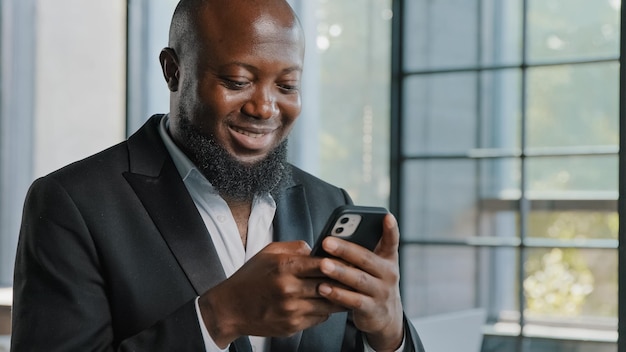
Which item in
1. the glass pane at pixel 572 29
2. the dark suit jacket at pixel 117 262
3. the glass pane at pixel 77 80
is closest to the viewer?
the dark suit jacket at pixel 117 262

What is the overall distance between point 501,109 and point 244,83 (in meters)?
2.00

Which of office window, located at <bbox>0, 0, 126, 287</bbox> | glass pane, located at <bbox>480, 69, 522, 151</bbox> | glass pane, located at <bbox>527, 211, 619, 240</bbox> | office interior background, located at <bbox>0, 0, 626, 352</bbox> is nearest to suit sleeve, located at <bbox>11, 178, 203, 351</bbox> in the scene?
office interior background, located at <bbox>0, 0, 626, 352</bbox>

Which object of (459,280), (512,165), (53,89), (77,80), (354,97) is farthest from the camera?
(53,89)

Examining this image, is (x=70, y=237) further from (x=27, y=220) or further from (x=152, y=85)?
(x=152, y=85)

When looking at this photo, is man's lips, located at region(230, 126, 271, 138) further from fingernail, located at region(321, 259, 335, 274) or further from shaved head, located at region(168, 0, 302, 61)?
fingernail, located at region(321, 259, 335, 274)

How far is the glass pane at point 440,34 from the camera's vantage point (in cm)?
321

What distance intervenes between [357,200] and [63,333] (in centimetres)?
257

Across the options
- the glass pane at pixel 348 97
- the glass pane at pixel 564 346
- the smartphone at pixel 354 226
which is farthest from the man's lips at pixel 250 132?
the glass pane at pixel 348 97

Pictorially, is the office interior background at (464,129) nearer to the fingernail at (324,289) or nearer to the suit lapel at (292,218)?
the suit lapel at (292,218)

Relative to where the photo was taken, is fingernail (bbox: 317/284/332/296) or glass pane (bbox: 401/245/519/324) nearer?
fingernail (bbox: 317/284/332/296)

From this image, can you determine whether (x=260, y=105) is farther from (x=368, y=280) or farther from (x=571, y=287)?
(x=571, y=287)

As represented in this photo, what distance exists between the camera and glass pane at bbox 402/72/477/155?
3238mm

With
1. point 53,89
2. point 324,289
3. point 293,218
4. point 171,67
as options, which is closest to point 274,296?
point 324,289

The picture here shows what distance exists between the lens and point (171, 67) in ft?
4.68
